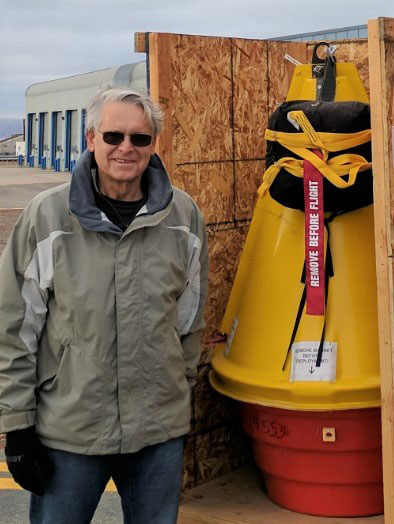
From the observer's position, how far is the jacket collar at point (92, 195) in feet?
9.27

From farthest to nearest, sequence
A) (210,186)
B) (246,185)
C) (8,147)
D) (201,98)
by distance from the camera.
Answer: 1. (8,147)
2. (246,185)
3. (210,186)
4. (201,98)

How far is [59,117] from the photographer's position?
44.4 meters

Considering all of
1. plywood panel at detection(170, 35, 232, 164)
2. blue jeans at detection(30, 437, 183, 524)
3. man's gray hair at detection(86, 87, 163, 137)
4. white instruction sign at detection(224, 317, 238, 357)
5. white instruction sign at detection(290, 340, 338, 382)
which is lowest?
blue jeans at detection(30, 437, 183, 524)

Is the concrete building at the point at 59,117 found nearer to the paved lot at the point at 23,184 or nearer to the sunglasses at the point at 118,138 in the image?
the paved lot at the point at 23,184

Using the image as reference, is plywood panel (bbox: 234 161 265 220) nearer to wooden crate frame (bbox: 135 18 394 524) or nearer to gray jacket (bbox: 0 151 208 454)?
wooden crate frame (bbox: 135 18 394 524)

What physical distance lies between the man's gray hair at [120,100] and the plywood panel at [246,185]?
150 centimetres

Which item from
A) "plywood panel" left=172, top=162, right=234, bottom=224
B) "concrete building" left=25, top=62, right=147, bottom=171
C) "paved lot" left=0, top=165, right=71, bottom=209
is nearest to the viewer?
"plywood panel" left=172, top=162, right=234, bottom=224

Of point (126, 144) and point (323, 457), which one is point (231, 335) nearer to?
point (323, 457)

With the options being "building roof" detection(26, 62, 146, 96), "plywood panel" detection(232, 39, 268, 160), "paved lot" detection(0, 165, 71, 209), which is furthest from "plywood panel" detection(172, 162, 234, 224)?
"building roof" detection(26, 62, 146, 96)

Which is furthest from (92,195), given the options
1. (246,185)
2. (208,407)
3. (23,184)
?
(23,184)

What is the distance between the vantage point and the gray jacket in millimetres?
2834

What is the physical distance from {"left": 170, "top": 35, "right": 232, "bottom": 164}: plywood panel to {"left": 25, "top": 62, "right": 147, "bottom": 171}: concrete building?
3123cm

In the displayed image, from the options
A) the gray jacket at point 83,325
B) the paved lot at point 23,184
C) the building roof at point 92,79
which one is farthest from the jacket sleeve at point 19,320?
the building roof at point 92,79

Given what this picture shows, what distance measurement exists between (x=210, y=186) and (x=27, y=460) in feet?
5.82
